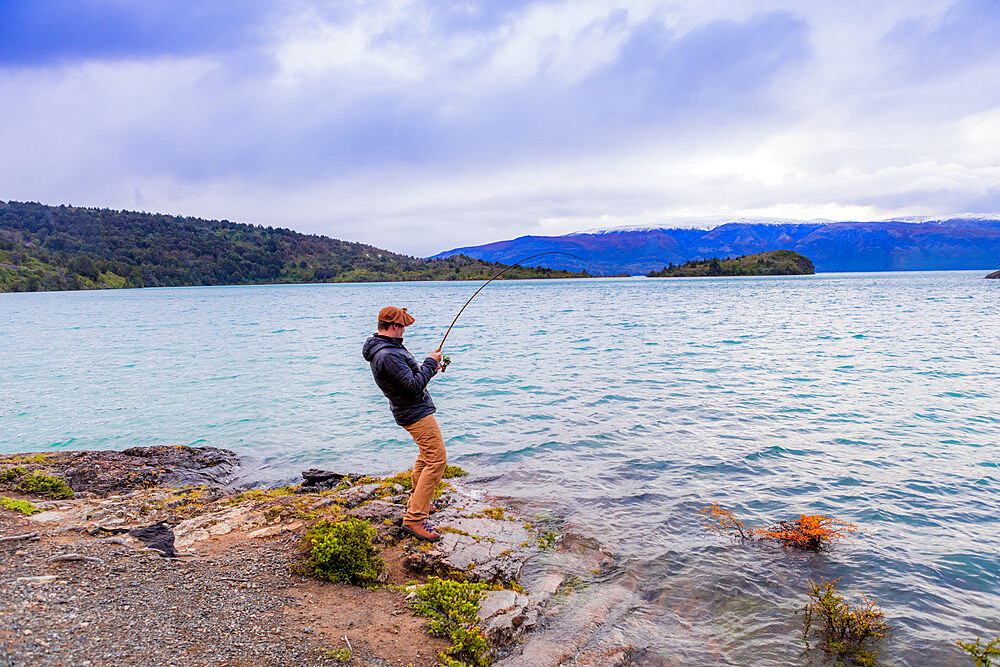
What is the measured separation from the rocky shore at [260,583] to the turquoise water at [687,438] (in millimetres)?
1033

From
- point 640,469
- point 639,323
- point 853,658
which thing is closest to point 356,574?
point 853,658

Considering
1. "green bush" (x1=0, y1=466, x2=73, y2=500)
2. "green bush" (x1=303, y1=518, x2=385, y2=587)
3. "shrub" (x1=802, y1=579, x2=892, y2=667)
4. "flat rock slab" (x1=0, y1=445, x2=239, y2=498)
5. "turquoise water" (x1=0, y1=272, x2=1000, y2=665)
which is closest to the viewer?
"shrub" (x1=802, y1=579, x2=892, y2=667)

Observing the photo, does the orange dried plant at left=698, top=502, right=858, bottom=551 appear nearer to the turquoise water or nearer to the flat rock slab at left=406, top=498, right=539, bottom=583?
the turquoise water

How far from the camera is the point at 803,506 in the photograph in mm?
9547

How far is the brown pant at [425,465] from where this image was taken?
24.0 feet

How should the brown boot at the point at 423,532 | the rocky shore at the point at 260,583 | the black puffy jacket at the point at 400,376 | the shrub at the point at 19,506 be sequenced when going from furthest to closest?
the shrub at the point at 19,506, the brown boot at the point at 423,532, the black puffy jacket at the point at 400,376, the rocky shore at the point at 260,583

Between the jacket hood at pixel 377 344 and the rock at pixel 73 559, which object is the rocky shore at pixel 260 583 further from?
the jacket hood at pixel 377 344

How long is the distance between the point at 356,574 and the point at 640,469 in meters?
7.29

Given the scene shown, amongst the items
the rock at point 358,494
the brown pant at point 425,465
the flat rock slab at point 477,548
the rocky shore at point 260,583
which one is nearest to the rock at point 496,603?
the rocky shore at point 260,583

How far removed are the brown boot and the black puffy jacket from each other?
5.16 ft

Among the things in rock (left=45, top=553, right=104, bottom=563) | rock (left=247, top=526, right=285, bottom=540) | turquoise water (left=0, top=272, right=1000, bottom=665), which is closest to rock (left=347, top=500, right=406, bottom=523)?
rock (left=247, top=526, right=285, bottom=540)

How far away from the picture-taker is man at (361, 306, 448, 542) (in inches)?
→ 271

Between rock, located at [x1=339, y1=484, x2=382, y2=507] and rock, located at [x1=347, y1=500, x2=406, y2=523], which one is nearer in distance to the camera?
rock, located at [x1=347, y1=500, x2=406, y2=523]

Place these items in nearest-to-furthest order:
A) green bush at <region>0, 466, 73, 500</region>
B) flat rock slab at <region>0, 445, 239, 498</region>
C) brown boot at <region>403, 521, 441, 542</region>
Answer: brown boot at <region>403, 521, 441, 542</region>, green bush at <region>0, 466, 73, 500</region>, flat rock slab at <region>0, 445, 239, 498</region>
